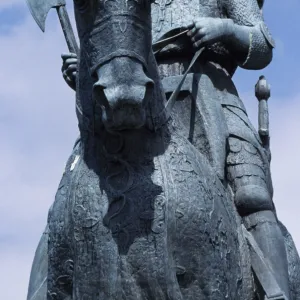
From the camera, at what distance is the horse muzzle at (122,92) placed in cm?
596

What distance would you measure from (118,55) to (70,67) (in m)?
1.53

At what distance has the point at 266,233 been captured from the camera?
7.56 m

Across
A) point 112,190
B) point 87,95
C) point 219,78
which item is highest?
point 219,78

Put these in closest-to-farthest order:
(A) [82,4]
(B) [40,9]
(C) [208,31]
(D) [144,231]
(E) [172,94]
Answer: (A) [82,4] → (D) [144,231] → (E) [172,94] → (B) [40,9] → (C) [208,31]

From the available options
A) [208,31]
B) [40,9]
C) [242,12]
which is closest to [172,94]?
[208,31]

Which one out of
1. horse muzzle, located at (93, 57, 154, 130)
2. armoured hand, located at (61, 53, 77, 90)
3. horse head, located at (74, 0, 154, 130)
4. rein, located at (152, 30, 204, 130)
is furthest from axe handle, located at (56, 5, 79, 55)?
horse muzzle, located at (93, 57, 154, 130)

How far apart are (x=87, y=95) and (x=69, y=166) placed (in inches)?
20.0

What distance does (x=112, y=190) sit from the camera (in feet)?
21.2

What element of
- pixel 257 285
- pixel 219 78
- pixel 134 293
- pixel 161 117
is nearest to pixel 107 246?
pixel 134 293

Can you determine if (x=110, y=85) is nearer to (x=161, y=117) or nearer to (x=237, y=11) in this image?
(x=161, y=117)

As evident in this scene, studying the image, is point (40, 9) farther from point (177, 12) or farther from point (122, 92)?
point (122, 92)

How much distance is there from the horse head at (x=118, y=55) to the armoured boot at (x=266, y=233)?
4.87 feet

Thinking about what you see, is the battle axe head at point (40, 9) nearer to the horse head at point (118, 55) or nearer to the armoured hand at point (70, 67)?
the armoured hand at point (70, 67)

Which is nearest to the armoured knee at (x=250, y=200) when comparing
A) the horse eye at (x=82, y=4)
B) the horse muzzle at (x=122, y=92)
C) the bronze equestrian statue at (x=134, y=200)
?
the bronze equestrian statue at (x=134, y=200)
